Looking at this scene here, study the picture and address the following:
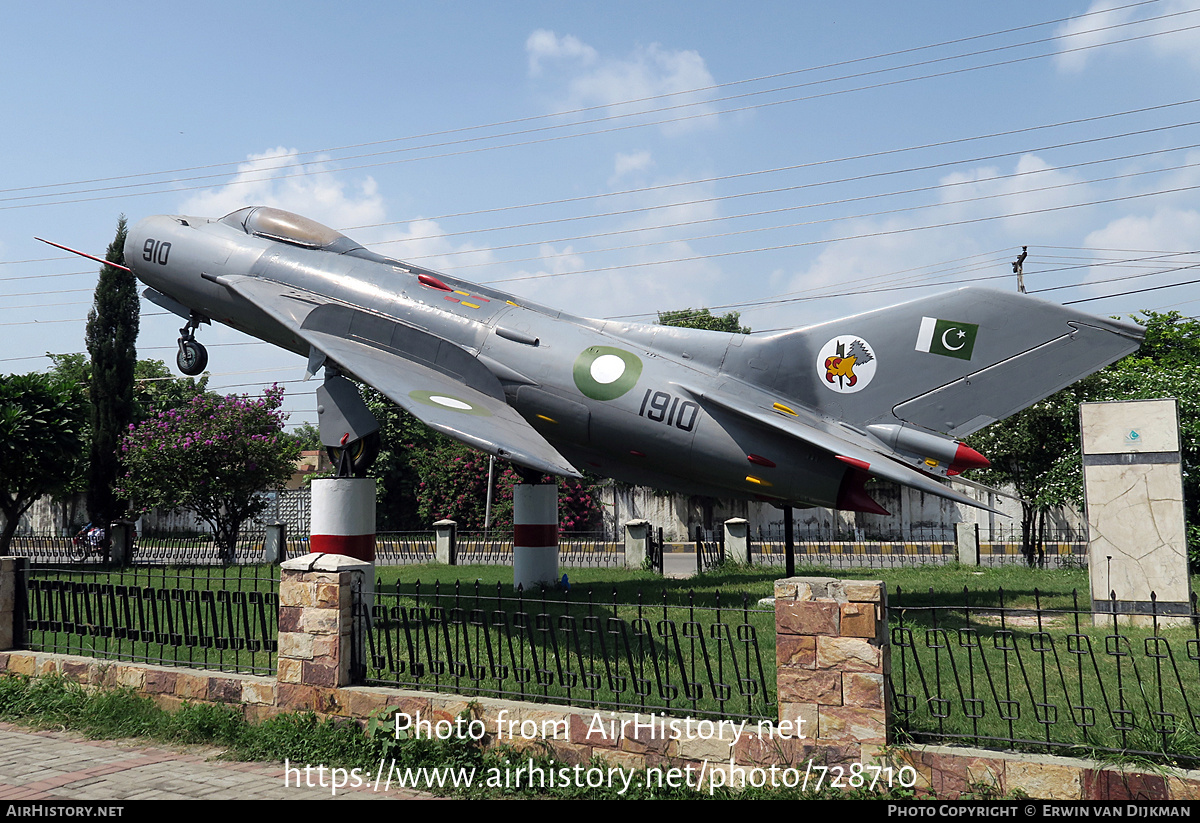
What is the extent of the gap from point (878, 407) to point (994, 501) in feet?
84.0

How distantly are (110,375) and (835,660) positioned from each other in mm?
33436

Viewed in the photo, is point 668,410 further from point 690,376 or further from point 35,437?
point 35,437

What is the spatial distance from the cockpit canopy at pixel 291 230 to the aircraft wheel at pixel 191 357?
2738 millimetres

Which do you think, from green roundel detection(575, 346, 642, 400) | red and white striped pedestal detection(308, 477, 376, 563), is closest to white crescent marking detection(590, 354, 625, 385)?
green roundel detection(575, 346, 642, 400)

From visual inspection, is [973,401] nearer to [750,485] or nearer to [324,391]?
[750,485]

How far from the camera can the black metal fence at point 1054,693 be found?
5.77 m

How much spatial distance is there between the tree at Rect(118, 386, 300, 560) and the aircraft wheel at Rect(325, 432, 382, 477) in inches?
607

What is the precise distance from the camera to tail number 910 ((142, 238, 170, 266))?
15.2m

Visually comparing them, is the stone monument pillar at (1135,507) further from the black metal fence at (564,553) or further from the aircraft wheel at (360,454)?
the black metal fence at (564,553)

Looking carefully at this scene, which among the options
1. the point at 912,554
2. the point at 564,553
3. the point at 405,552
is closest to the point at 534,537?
the point at 564,553

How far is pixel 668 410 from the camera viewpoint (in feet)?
38.9

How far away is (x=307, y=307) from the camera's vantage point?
13086 millimetres

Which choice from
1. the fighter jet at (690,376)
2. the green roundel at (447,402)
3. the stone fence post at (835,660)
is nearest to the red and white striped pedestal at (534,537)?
the fighter jet at (690,376)
